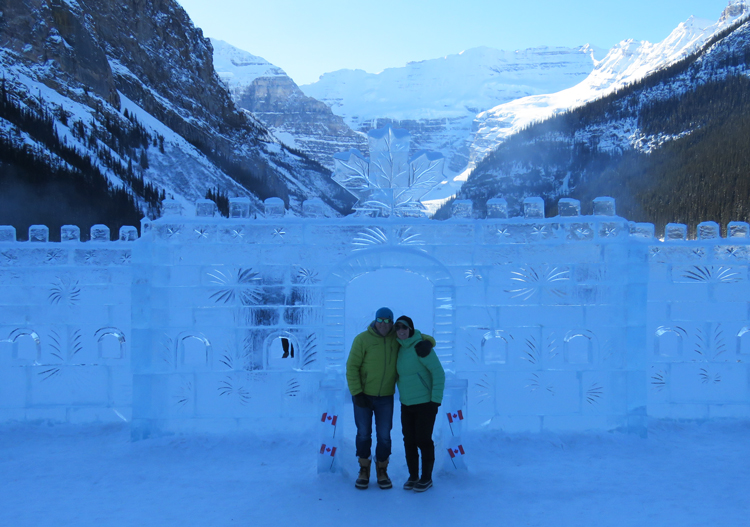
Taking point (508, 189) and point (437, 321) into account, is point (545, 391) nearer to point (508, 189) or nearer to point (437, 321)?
point (437, 321)

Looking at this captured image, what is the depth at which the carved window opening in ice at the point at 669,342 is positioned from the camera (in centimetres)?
680

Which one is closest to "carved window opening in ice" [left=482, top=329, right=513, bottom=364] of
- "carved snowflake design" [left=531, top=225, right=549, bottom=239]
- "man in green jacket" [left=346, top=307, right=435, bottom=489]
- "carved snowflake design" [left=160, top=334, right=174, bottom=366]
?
"carved snowflake design" [left=531, top=225, right=549, bottom=239]

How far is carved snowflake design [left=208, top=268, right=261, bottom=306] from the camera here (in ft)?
21.4

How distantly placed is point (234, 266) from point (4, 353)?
3072 mm

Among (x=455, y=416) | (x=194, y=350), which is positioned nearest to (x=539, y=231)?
(x=455, y=416)

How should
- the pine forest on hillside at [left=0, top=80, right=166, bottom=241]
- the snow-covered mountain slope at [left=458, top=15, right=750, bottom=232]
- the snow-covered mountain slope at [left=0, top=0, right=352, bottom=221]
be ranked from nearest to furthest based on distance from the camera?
the pine forest on hillside at [left=0, top=80, right=166, bottom=241]
the snow-covered mountain slope at [left=0, top=0, right=352, bottom=221]
the snow-covered mountain slope at [left=458, top=15, right=750, bottom=232]

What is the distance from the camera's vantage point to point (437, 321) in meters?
6.14

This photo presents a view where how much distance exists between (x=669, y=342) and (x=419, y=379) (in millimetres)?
3901

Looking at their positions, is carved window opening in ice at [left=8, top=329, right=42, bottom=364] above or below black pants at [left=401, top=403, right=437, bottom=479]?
above

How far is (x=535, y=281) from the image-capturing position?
6410 mm

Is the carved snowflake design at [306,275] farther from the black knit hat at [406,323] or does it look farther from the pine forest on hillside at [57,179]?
the pine forest on hillside at [57,179]

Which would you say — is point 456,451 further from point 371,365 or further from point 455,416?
point 371,365

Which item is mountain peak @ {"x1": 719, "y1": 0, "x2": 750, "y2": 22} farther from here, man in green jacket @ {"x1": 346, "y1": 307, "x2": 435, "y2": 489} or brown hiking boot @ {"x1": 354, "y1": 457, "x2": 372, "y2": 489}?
brown hiking boot @ {"x1": 354, "y1": 457, "x2": 372, "y2": 489}

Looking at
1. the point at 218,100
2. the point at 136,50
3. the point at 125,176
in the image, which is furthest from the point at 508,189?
the point at 125,176
